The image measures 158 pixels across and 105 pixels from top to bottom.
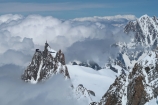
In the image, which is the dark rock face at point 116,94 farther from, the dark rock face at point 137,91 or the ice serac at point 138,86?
the dark rock face at point 137,91

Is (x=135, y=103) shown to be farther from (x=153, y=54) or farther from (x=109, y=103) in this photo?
(x=153, y=54)

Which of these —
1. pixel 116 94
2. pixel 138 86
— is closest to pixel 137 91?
pixel 138 86

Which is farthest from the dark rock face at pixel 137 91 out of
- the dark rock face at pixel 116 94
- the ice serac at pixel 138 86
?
the dark rock face at pixel 116 94

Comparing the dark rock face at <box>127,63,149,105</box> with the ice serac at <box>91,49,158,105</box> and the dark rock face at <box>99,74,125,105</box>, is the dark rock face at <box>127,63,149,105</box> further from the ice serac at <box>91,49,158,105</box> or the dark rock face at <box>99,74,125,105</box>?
the dark rock face at <box>99,74,125,105</box>

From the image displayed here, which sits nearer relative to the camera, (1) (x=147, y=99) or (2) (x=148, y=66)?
(1) (x=147, y=99)

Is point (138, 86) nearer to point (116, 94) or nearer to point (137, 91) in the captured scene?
point (137, 91)

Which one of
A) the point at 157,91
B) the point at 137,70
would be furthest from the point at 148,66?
the point at 157,91

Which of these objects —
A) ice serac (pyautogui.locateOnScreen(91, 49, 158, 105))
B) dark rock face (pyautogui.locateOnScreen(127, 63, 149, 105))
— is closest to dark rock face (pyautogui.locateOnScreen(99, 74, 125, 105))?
ice serac (pyautogui.locateOnScreen(91, 49, 158, 105))

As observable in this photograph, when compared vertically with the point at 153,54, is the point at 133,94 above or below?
below
